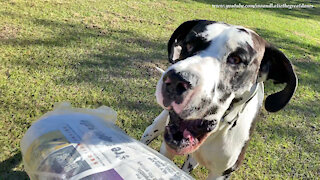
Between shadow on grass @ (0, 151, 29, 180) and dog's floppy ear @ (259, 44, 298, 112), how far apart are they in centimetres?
232

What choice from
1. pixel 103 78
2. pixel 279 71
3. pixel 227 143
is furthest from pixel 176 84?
pixel 103 78

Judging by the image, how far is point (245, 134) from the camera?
261 centimetres

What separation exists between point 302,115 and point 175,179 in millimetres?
3624

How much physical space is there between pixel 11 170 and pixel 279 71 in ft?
8.40

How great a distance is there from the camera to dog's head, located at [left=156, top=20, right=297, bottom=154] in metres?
1.82

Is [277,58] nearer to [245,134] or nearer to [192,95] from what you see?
[245,134]

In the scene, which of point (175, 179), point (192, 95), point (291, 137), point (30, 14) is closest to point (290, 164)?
point (291, 137)

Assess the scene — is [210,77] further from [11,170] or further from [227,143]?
[11,170]

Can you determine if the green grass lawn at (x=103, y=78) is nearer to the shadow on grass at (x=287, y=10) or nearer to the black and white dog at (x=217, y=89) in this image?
the black and white dog at (x=217, y=89)

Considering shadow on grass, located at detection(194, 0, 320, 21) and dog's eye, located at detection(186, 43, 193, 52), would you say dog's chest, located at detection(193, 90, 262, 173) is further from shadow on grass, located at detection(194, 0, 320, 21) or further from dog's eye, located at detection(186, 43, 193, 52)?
shadow on grass, located at detection(194, 0, 320, 21)

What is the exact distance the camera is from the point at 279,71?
2.46m

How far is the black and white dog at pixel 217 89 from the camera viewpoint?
1838 millimetres

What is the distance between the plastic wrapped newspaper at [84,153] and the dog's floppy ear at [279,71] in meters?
1.03

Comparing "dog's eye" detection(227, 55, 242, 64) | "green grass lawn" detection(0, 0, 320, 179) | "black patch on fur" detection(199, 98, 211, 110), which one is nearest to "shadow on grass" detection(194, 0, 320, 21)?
"green grass lawn" detection(0, 0, 320, 179)
